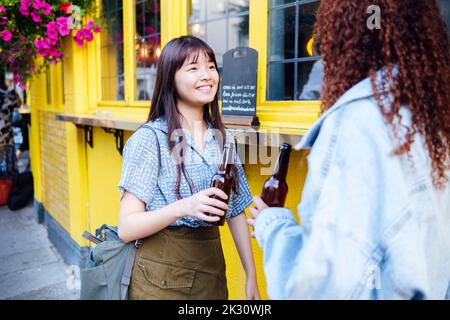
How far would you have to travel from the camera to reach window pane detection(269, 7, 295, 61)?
249 centimetres

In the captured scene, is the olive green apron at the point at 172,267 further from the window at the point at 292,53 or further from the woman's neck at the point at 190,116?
the window at the point at 292,53

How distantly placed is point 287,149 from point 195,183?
454 millimetres

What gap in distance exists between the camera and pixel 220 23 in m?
3.00

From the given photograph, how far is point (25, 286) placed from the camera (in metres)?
4.37

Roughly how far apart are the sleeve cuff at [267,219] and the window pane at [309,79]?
1239mm

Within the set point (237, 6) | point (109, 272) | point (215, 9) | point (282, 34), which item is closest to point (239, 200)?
point (109, 272)

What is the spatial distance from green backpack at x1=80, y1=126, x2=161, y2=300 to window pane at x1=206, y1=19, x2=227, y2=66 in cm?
147

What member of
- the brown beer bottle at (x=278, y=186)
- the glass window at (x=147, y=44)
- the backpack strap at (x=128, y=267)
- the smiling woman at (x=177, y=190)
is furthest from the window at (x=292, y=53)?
the glass window at (x=147, y=44)

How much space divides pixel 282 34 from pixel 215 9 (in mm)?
725

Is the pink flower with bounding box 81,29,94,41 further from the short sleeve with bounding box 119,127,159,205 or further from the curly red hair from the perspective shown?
the curly red hair

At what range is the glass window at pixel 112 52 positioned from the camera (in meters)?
4.17

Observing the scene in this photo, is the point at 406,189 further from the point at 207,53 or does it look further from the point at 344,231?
the point at 207,53

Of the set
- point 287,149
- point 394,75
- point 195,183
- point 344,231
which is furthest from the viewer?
point 195,183

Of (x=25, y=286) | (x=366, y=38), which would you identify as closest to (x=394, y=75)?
(x=366, y=38)
